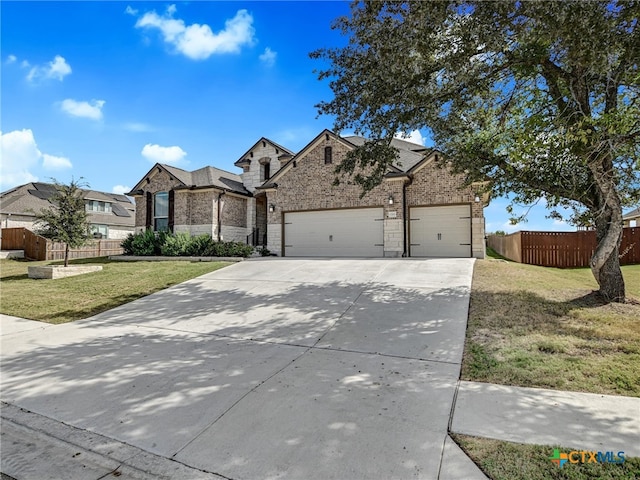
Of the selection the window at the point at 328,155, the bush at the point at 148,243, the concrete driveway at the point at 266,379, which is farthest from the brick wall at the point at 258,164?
the concrete driveway at the point at 266,379

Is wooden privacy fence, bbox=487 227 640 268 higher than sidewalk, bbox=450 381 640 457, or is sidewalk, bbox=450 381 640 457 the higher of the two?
wooden privacy fence, bbox=487 227 640 268

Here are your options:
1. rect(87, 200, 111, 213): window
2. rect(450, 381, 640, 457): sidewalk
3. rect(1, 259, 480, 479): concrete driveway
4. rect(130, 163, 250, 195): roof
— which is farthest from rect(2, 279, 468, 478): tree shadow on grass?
rect(87, 200, 111, 213): window

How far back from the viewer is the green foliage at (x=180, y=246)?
1656cm

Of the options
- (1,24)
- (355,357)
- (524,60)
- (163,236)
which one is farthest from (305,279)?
(163,236)

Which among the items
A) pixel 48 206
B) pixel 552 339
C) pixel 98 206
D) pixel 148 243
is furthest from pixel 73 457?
pixel 98 206

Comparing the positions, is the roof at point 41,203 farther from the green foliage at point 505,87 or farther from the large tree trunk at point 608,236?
the large tree trunk at point 608,236

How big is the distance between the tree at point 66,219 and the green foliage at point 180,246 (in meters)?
4.19

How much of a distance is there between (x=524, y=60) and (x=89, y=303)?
12263 mm

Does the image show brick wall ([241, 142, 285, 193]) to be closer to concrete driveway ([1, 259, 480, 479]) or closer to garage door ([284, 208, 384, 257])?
garage door ([284, 208, 384, 257])

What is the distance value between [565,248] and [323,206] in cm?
1164

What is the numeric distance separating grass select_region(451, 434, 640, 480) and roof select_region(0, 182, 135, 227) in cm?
2676

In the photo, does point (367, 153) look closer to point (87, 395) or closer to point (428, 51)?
point (428, 51)

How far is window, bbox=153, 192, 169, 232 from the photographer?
68.0 ft

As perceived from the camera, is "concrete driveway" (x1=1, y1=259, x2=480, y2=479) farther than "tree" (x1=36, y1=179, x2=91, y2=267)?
No
